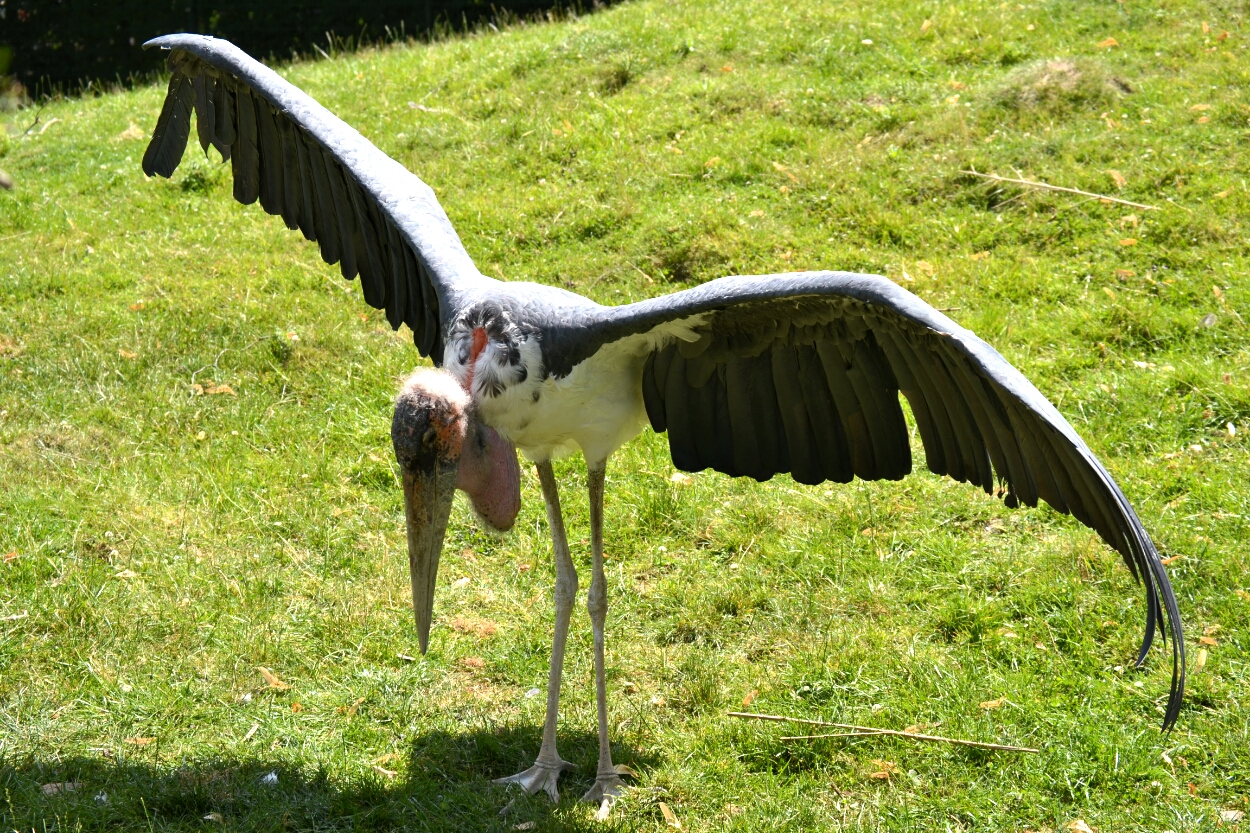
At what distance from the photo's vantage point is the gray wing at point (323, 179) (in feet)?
13.6

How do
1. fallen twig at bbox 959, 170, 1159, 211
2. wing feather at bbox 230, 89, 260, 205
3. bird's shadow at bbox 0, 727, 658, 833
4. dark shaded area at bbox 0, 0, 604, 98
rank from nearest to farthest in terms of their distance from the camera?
bird's shadow at bbox 0, 727, 658, 833, wing feather at bbox 230, 89, 260, 205, fallen twig at bbox 959, 170, 1159, 211, dark shaded area at bbox 0, 0, 604, 98

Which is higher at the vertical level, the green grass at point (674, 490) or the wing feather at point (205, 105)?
the wing feather at point (205, 105)

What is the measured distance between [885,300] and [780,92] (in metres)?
5.81

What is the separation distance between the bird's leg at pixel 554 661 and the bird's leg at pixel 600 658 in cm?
10

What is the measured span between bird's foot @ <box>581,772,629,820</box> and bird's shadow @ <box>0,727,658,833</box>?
42 mm

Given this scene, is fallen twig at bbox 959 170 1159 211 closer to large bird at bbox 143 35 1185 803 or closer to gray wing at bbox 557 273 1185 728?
large bird at bbox 143 35 1185 803

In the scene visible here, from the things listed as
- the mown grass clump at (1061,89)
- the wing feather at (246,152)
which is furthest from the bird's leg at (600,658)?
the mown grass clump at (1061,89)

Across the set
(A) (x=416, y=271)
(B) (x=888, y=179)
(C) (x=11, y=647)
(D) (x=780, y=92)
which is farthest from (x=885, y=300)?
(D) (x=780, y=92)

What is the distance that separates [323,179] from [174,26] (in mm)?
10101

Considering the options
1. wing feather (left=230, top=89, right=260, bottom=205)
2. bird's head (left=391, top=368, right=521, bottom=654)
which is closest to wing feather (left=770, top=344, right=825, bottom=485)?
bird's head (left=391, top=368, right=521, bottom=654)

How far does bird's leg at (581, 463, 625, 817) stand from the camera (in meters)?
3.86

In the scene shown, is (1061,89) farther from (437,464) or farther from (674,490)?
(437,464)

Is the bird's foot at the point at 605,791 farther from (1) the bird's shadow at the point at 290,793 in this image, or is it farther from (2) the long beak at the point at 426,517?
(2) the long beak at the point at 426,517

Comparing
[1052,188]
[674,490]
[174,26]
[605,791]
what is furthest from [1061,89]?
[174,26]
